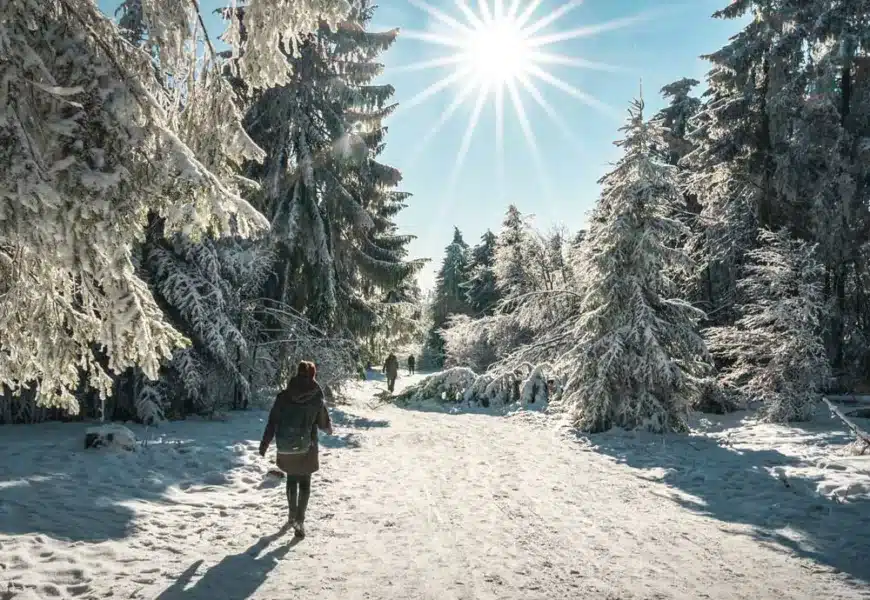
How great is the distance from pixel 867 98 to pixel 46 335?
19.7 meters

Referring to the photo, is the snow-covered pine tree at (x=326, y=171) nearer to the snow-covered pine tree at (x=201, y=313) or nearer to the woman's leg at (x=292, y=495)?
the snow-covered pine tree at (x=201, y=313)

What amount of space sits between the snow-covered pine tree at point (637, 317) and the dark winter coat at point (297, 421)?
304 inches

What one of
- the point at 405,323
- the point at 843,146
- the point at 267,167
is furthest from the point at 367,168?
the point at 843,146

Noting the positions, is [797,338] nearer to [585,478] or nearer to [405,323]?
[585,478]

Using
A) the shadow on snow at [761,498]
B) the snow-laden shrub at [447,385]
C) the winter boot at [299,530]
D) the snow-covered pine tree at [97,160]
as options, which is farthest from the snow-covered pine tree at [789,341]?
the snow-covered pine tree at [97,160]

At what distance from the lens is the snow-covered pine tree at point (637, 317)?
38.6ft

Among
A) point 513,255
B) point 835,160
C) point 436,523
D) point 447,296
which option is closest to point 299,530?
point 436,523

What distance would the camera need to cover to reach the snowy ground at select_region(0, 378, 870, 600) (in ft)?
14.6

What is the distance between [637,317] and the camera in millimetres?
11969

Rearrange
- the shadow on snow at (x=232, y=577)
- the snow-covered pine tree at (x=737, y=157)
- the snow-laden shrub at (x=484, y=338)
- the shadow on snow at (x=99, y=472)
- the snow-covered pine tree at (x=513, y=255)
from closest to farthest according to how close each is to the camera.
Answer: the shadow on snow at (x=232, y=577) → the shadow on snow at (x=99, y=472) → the snow-covered pine tree at (x=737, y=157) → the snow-laden shrub at (x=484, y=338) → the snow-covered pine tree at (x=513, y=255)

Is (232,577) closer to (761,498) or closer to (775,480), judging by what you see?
(761,498)

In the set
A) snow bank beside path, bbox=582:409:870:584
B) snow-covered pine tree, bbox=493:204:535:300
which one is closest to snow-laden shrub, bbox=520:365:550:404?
snow bank beside path, bbox=582:409:870:584

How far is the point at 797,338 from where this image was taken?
11250 millimetres

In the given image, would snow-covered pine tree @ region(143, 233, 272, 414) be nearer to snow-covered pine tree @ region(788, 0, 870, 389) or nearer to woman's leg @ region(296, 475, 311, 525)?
woman's leg @ region(296, 475, 311, 525)
